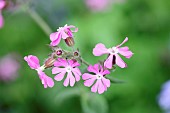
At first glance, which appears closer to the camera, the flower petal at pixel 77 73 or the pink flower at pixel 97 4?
the flower petal at pixel 77 73

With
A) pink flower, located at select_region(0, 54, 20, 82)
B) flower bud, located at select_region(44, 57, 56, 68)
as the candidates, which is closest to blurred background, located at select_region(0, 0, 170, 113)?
pink flower, located at select_region(0, 54, 20, 82)

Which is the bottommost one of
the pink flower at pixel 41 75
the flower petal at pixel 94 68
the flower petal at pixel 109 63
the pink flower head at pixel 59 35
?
the pink flower at pixel 41 75

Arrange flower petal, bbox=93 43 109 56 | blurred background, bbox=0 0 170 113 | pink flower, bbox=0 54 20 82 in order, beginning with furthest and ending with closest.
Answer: pink flower, bbox=0 54 20 82
blurred background, bbox=0 0 170 113
flower petal, bbox=93 43 109 56

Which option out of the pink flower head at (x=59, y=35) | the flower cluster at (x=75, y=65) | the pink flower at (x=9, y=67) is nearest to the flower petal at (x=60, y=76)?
the flower cluster at (x=75, y=65)

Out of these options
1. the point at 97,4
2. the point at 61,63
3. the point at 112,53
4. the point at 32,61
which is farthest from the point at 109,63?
the point at 97,4

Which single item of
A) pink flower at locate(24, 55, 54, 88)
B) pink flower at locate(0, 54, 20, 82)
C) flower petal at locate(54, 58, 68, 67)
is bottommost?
pink flower at locate(24, 55, 54, 88)

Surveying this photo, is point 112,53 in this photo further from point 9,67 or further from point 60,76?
point 9,67

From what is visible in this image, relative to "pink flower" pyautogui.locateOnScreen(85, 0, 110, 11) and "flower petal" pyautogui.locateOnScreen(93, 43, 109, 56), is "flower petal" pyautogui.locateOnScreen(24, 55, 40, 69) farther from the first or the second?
"pink flower" pyautogui.locateOnScreen(85, 0, 110, 11)

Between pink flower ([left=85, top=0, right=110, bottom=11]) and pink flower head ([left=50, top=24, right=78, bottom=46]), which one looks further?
pink flower ([left=85, top=0, right=110, bottom=11])

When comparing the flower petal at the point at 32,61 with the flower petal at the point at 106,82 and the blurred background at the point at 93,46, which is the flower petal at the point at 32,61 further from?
the blurred background at the point at 93,46
